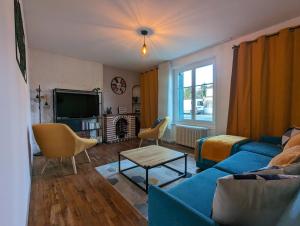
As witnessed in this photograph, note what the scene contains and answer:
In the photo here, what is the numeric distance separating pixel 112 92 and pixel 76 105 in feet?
4.27

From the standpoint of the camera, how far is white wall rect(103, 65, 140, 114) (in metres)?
5.06

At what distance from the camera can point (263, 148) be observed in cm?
225

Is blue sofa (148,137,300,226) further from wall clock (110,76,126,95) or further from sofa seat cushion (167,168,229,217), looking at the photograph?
wall clock (110,76,126,95)

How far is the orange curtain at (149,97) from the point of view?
4.98 meters

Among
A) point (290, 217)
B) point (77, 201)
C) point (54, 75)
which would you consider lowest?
point (77, 201)

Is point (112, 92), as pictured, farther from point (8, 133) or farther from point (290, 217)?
point (290, 217)

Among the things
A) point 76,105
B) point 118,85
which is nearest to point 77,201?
point 76,105

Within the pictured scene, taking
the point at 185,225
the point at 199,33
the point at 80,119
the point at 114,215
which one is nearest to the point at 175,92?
the point at 199,33

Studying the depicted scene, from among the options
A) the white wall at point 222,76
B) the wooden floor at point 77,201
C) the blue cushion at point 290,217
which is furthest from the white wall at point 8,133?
the white wall at point 222,76

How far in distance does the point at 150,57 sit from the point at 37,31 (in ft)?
7.92

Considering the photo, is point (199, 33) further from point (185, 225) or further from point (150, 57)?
point (185, 225)

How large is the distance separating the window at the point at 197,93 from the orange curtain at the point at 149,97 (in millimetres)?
861

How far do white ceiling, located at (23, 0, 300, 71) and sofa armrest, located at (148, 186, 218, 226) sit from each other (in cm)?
214

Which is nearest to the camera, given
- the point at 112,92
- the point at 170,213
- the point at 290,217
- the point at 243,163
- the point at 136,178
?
the point at 290,217
